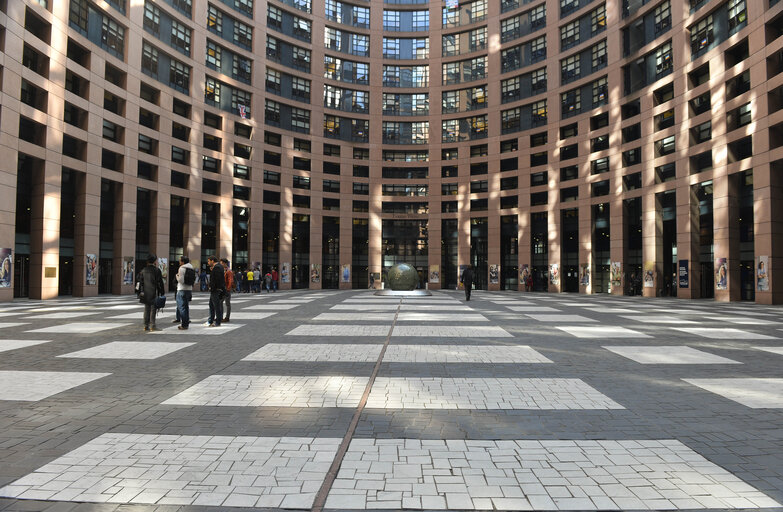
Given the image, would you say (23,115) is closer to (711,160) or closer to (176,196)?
(176,196)

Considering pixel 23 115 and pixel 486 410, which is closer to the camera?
pixel 486 410

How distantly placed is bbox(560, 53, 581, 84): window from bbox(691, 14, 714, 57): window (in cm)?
1253

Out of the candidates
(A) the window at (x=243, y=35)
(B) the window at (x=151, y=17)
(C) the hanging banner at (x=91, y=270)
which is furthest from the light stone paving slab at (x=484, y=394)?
(A) the window at (x=243, y=35)

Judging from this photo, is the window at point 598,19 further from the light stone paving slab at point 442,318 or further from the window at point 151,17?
the window at point 151,17

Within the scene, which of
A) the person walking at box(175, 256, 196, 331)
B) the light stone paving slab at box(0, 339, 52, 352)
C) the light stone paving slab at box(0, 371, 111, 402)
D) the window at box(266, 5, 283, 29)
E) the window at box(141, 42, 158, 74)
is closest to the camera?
the light stone paving slab at box(0, 371, 111, 402)

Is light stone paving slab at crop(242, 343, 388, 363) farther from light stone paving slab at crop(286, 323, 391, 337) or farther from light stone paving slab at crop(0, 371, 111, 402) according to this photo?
light stone paving slab at crop(0, 371, 111, 402)

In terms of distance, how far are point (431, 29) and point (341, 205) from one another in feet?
82.9

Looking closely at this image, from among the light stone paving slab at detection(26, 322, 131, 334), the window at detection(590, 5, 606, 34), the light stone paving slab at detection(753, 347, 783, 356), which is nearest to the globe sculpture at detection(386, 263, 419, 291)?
the light stone paving slab at detection(26, 322, 131, 334)

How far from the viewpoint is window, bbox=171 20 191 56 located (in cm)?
3984

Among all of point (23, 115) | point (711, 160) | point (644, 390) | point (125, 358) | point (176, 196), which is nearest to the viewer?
point (644, 390)

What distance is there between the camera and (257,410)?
5.05m

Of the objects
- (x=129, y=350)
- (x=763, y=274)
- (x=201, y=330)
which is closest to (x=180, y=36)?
(x=201, y=330)

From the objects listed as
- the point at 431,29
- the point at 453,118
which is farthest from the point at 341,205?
the point at 431,29

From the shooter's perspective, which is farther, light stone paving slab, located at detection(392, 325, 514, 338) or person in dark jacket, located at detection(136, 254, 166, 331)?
person in dark jacket, located at detection(136, 254, 166, 331)
